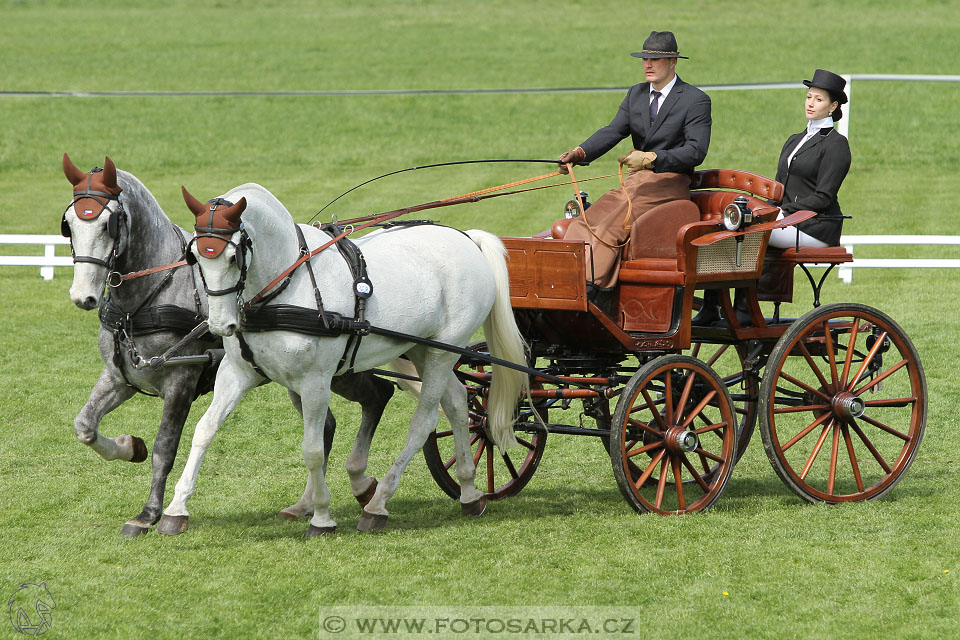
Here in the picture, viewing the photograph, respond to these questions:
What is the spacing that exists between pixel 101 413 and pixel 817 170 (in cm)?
406

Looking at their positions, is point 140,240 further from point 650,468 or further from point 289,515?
point 650,468

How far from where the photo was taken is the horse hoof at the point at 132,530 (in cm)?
570

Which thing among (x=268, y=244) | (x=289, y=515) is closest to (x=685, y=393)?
(x=289, y=515)

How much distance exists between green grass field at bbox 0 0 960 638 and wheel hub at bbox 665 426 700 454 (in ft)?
1.18

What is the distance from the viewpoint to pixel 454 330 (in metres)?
6.04

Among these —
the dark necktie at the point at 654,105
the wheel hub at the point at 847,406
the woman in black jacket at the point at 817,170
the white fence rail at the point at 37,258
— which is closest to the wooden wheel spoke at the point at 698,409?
the wheel hub at the point at 847,406

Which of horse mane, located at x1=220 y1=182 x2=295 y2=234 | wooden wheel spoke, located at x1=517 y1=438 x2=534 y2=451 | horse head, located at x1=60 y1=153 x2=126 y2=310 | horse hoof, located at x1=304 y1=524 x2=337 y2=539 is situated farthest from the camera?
wooden wheel spoke, located at x1=517 y1=438 x2=534 y2=451

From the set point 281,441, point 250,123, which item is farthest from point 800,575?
point 250,123

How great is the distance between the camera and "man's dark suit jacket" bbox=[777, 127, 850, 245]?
657cm

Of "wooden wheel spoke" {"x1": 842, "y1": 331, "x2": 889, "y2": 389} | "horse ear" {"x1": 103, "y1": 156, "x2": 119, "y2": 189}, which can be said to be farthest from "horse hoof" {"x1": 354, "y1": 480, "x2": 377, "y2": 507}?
"wooden wheel spoke" {"x1": 842, "y1": 331, "x2": 889, "y2": 389}

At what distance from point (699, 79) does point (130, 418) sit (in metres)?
21.1

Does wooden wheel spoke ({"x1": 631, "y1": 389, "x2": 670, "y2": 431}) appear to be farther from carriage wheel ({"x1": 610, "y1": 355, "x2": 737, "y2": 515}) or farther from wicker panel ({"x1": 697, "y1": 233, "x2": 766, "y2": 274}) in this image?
wicker panel ({"x1": 697, "y1": 233, "x2": 766, "y2": 274})

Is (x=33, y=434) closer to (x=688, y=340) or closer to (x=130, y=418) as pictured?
(x=130, y=418)

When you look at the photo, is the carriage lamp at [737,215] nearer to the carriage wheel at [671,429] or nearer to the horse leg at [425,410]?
the carriage wheel at [671,429]
